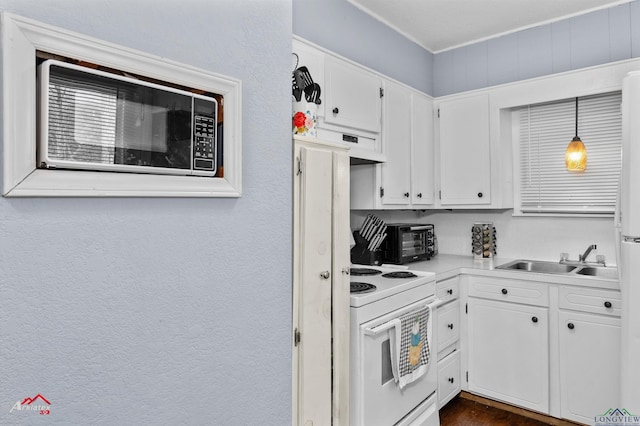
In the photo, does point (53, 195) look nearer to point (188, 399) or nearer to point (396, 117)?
point (188, 399)

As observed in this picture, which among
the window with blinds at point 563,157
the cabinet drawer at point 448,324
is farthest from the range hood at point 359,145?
the window with blinds at point 563,157

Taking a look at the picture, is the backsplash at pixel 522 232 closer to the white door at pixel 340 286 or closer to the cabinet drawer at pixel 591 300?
the cabinet drawer at pixel 591 300

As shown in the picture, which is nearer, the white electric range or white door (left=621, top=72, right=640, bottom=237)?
white door (left=621, top=72, right=640, bottom=237)

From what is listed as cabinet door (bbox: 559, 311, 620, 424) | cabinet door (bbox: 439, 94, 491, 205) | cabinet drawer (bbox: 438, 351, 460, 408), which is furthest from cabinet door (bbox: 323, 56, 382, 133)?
cabinet door (bbox: 559, 311, 620, 424)

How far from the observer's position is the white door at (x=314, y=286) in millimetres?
1482

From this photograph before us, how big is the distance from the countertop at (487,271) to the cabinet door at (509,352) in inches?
7.6

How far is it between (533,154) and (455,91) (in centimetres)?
83

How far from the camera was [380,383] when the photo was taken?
6.54ft

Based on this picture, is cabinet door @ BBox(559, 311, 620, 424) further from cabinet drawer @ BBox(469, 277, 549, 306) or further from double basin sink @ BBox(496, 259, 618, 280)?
double basin sink @ BBox(496, 259, 618, 280)

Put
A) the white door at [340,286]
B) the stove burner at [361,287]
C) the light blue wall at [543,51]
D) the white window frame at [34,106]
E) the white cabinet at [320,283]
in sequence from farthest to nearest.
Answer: the light blue wall at [543,51] < the stove burner at [361,287] < the white door at [340,286] < the white cabinet at [320,283] < the white window frame at [34,106]

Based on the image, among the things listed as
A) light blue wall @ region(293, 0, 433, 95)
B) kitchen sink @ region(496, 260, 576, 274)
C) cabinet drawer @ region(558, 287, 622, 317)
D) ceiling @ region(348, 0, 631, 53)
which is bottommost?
cabinet drawer @ region(558, 287, 622, 317)

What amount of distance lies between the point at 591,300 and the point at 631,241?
857 millimetres

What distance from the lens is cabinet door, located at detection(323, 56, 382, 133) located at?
2.46m

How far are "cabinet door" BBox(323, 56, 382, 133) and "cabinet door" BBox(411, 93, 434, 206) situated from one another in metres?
0.51
